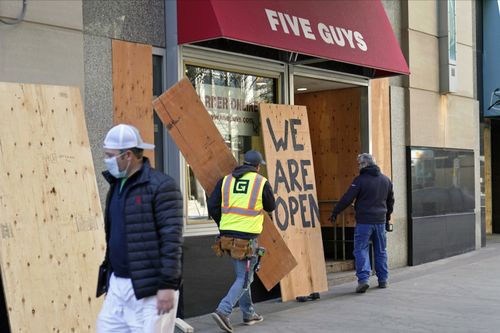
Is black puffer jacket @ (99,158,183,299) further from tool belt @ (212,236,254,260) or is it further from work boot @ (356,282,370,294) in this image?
work boot @ (356,282,370,294)

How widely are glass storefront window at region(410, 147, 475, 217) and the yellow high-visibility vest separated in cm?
576

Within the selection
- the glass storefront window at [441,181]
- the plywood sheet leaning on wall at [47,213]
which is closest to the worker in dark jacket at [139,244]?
the plywood sheet leaning on wall at [47,213]

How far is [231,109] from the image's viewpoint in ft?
29.1

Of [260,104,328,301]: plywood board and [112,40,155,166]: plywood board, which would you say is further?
[260,104,328,301]: plywood board

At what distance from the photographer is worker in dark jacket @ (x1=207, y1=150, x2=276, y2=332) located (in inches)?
270

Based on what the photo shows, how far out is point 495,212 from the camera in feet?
60.1

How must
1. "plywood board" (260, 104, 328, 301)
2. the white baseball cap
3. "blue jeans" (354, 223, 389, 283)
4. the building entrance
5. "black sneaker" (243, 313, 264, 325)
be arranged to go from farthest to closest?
the building entrance, "blue jeans" (354, 223, 389, 283), "plywood board" (260, 104, 328, 301), "black sneaker" (243, 313, 264, 325), the white baseball cap

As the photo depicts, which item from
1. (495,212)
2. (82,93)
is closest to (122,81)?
(82,93)

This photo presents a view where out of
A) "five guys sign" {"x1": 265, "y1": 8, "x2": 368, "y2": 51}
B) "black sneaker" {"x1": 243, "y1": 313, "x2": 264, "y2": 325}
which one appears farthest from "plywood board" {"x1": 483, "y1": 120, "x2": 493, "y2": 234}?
"black sneaker" {"x1": 243, "y1": 313, "x2": 264, "y2": 325}

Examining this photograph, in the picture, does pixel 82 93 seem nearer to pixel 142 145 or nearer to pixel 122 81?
pixel 122 81

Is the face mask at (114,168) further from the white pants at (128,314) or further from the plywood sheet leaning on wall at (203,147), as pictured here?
the plywood sheet leaning on wall at (203,147)

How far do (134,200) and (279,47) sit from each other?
4.67 m

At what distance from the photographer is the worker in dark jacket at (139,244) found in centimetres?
386

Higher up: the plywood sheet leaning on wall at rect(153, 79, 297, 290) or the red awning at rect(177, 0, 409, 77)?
the red awning at rect(177, 0, 409, 77)
